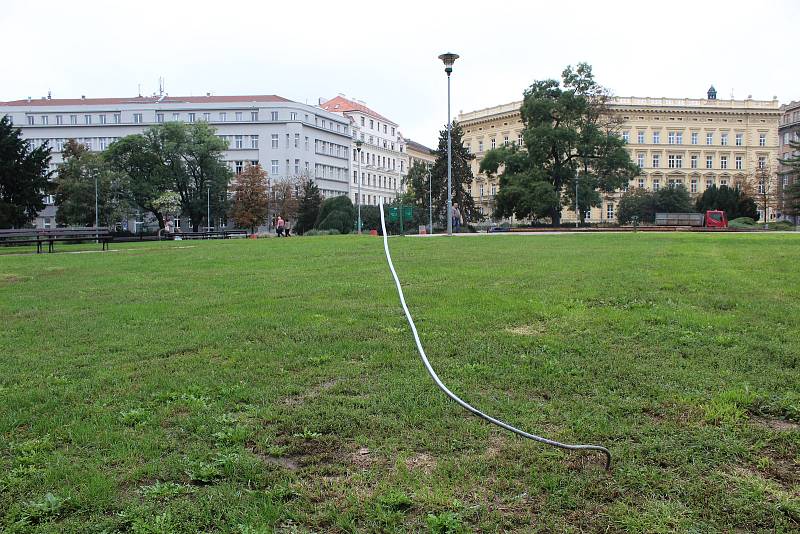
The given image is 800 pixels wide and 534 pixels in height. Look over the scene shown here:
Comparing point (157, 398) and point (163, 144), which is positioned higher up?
point (163, 144)

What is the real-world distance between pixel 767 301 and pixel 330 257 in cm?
1090

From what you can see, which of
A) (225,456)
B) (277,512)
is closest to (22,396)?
(225,456)

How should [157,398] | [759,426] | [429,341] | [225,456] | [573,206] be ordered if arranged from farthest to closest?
[573,206] → [429,341] → [157,398] → [759,426] → [225,456]

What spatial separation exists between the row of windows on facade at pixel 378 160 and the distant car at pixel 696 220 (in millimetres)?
65721

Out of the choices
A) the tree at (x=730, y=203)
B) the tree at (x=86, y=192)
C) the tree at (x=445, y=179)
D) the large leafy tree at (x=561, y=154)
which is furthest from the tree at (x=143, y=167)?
the tree at (x=730, y=203)

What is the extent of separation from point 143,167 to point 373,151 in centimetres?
5461

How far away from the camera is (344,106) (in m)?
112

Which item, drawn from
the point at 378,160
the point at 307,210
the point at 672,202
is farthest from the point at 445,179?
the point at 378,160

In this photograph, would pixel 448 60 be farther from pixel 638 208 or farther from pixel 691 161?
pixel 691 161

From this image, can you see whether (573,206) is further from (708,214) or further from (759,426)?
(759,426)

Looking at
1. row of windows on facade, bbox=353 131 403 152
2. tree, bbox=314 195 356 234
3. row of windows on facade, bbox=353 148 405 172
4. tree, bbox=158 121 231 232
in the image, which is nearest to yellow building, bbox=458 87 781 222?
row of windows on facade, bbox=353 148 405 172

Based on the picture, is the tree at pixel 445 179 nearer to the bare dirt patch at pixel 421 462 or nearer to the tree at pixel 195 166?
the tree at pixel 195 166

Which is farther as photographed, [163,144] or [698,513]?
[163,144]

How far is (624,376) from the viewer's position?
16.4 ft
